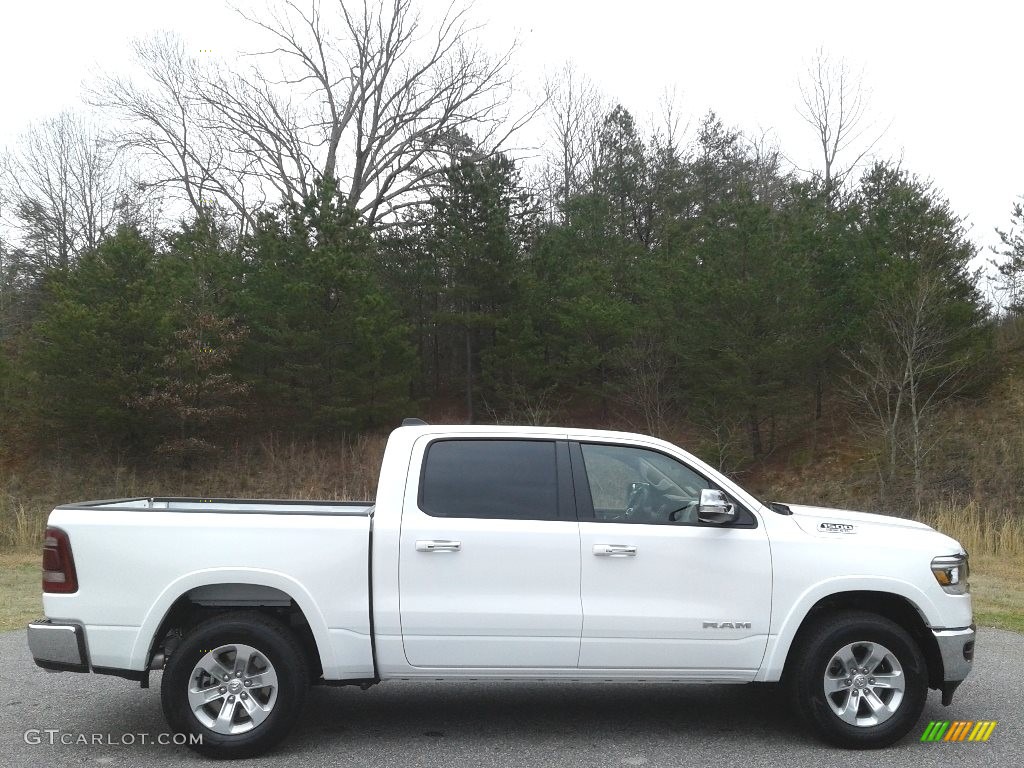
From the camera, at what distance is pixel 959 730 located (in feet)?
19.5

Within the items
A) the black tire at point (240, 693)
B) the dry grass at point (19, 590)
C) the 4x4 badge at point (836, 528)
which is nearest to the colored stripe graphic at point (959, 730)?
the 4x4 badge at point (836, 528)

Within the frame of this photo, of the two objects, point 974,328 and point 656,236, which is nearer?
point 974,328

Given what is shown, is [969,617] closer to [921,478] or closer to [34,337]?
[921,478]

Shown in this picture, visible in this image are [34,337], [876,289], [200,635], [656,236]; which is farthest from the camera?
[656,236]

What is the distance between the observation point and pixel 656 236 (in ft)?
128

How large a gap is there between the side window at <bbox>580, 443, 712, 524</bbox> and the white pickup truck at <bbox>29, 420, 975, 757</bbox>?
31 mm

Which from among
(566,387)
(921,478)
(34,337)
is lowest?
(921,478)

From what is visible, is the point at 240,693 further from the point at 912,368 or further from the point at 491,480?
the point at 912,368

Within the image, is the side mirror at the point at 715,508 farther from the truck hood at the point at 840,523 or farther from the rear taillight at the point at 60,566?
the rear taillight at the point at 60,566

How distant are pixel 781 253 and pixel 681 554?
23228 mm

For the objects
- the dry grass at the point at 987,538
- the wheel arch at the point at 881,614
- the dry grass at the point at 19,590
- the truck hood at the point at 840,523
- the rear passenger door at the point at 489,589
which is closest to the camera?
the rear passenger door at the point at 489,589

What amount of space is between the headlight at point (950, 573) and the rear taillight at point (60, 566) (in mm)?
5116

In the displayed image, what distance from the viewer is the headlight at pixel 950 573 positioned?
224 inches

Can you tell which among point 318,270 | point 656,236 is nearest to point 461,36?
point 656,236
